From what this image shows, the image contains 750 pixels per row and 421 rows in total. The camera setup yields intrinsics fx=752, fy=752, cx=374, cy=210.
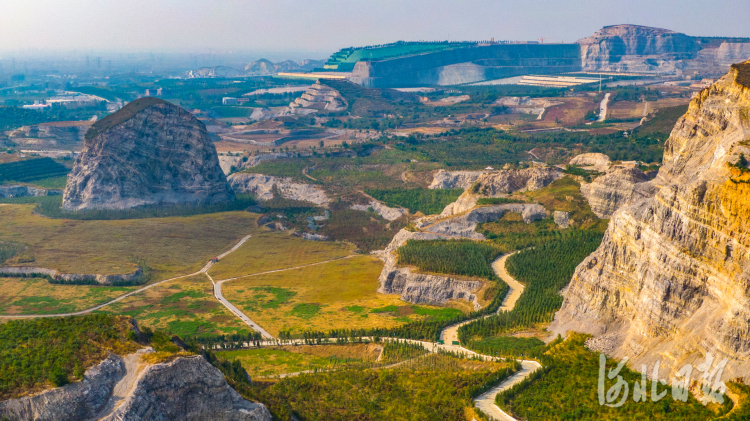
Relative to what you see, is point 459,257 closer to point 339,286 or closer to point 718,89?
point 339,286

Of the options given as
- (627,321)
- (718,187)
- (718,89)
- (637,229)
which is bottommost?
(627,321)

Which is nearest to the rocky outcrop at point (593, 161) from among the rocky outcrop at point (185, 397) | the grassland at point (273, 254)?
the grassland at point (273, 254)

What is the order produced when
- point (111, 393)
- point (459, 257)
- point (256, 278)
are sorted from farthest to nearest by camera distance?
1. point (256, 278)
2. point (459, 257)
3. point (111, 393)

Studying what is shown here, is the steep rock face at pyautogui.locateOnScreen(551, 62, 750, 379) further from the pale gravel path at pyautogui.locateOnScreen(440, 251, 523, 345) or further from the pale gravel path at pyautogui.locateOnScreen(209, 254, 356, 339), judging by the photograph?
the pale gravel path at pyautogui.locateOnScreen(209, 254, 356, 339)

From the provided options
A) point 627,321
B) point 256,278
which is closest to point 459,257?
point 256,278

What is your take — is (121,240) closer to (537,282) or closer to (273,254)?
(273,254)

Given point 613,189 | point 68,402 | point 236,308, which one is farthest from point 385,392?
point 613,189
